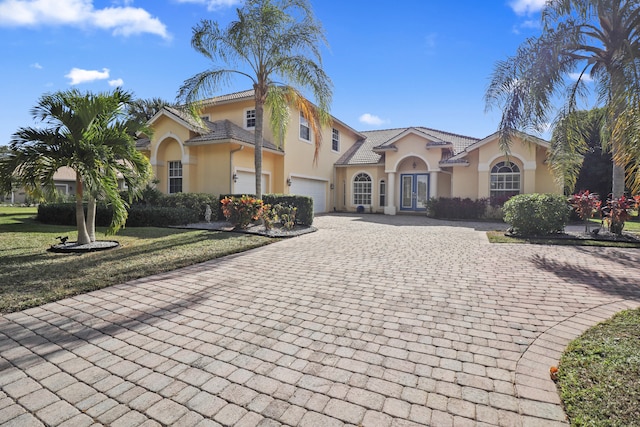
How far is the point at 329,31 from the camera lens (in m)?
12.6

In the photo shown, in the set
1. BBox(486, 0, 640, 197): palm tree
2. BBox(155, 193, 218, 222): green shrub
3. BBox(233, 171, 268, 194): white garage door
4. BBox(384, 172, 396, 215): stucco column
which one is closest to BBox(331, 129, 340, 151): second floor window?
BBox(384, 172, 396, 215): stucco column

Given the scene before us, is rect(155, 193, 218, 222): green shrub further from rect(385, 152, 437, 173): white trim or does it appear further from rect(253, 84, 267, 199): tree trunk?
rect(385, 152, 437, 173): white trim

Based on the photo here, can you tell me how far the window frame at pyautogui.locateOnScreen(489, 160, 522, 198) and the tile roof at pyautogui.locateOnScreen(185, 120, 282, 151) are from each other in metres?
12.8

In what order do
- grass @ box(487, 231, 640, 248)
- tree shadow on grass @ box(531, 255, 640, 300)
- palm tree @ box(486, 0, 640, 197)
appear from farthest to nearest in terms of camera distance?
grass @ box(487, 231, 640, 248), palm tree @ box(486, 0, 640, 197), tree shadow on grass @ box(531, 255, 640, 300)

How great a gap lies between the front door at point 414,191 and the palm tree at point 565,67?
35.5 ft

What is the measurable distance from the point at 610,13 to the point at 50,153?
48.8 feet

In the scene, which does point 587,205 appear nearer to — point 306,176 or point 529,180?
point 529,180

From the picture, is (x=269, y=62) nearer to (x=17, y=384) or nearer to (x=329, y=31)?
(x=329, y=31)

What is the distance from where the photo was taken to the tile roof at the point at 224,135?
1659 cm

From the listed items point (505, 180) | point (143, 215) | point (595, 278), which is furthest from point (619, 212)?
point (143, 215)

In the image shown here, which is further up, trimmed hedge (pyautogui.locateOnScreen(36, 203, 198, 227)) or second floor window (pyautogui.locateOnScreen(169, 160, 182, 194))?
second floor window (pyautogui.locateOnScreen(169, 160, 182, 194))

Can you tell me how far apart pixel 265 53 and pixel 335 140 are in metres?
13.5

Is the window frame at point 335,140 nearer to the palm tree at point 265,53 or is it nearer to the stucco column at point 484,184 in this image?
the stucco column at point 484,184

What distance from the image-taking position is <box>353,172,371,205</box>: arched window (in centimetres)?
2489
